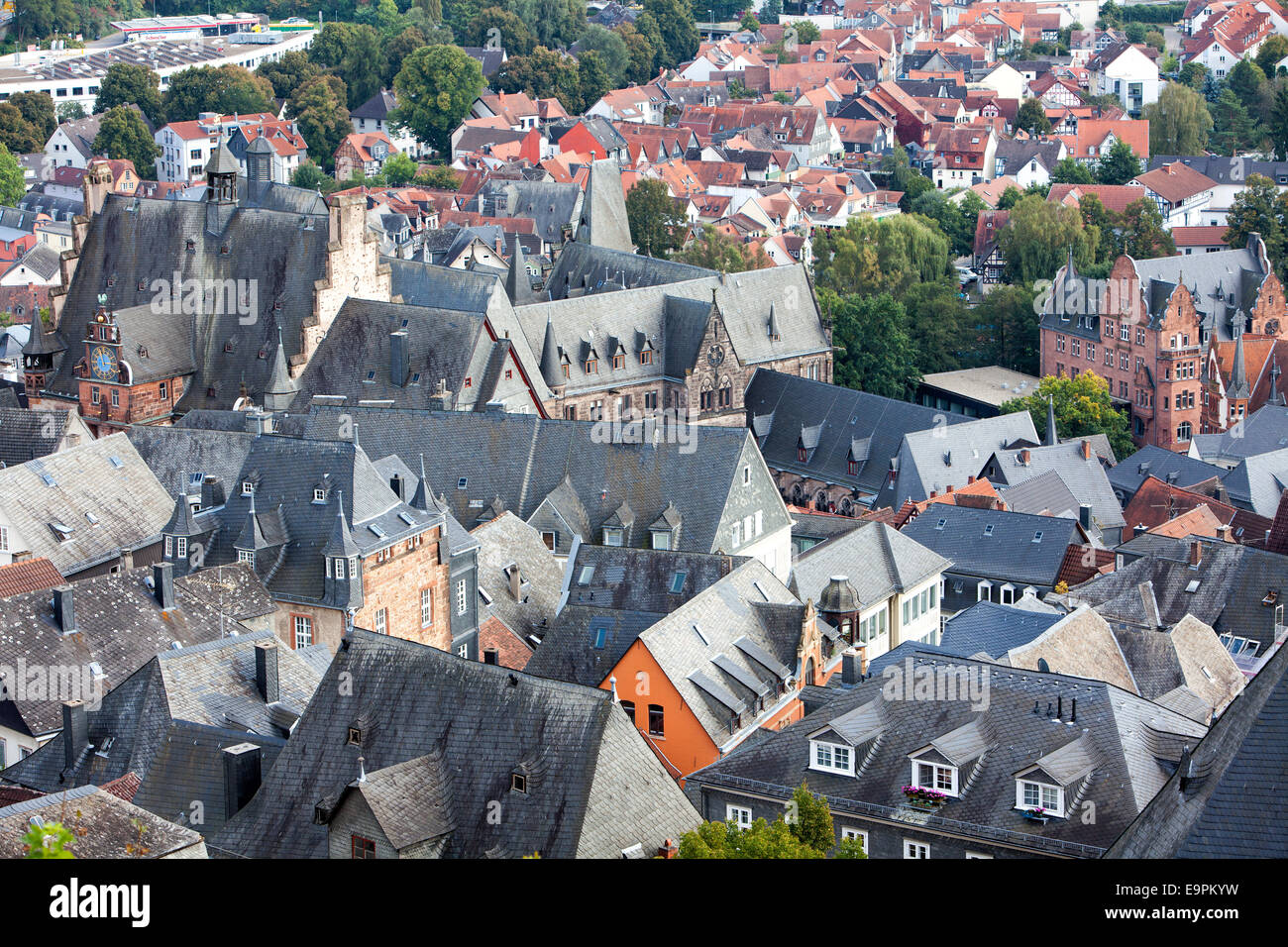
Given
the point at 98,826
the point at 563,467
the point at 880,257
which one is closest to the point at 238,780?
the point at 98,826

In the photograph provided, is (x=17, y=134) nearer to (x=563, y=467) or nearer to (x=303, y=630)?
(x=563, y=467)

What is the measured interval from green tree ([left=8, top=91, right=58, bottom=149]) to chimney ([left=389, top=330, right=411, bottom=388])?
408 feet

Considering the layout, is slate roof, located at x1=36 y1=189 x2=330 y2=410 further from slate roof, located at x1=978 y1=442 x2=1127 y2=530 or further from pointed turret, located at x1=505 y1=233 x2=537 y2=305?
slate roof, located at x1=978 y1=442 x2=1127 y2=530

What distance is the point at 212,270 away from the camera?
85.9m

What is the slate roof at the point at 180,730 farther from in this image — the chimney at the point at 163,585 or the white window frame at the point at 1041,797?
the white window frame at the point at 1041,797

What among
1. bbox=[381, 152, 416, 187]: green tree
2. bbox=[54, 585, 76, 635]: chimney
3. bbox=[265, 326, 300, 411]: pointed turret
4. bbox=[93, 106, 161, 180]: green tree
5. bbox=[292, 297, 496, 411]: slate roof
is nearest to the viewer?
bbox=[54, 585, 76, 635]: chimney

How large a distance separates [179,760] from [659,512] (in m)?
30.0

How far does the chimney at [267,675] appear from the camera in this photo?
43.8 m

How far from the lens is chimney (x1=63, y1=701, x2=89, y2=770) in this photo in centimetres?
4219

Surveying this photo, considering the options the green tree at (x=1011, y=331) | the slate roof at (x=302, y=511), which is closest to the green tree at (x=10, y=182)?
the green tree at (x=1011, y=331)

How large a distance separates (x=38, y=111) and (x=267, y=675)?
6421 inches

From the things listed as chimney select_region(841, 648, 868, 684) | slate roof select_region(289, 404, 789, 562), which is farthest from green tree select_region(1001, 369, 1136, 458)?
chimney select_region(841, 648, 868, 684)
